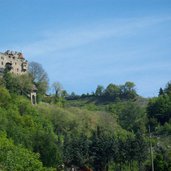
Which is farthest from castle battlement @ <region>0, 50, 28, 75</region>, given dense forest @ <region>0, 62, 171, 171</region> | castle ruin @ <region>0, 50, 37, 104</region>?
dense forest @ <region>0, 62, 171, 171</region>

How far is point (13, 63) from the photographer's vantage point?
10412 centimetres

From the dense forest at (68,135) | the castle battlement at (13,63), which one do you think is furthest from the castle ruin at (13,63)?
the dense forest at (68,135)

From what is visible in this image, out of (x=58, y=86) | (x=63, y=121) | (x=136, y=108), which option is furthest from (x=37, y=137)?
(x=136, y=108)

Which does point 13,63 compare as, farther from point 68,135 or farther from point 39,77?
point 68,135

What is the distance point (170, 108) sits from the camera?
104 meters

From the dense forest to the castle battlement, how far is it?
2010 mm

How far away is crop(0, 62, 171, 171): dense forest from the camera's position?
54344 mm

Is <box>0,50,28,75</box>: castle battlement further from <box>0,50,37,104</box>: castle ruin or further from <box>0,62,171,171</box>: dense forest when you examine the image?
<box>0,62,171,171</box>: dense forest

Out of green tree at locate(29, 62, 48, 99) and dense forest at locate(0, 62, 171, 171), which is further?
green tree at locate(29, 62, 48, 99)

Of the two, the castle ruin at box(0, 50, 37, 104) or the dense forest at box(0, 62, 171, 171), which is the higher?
the castle ruin at box(0, 50, 37, 104)

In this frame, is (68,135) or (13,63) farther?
(13,63)

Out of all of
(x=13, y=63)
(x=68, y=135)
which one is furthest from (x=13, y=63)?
(x=68, y=135)

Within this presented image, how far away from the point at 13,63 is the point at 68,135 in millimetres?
32789

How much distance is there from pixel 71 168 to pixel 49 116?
20.2 metres
